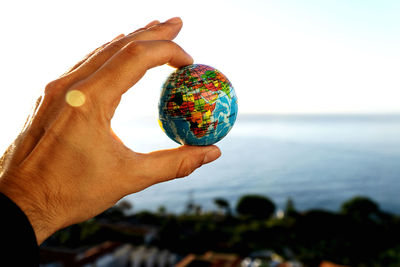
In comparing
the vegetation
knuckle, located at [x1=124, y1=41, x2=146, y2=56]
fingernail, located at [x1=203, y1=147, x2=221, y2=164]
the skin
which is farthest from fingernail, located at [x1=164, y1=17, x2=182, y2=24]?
the vegetation

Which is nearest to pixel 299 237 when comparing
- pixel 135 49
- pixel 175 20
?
pixel 175 20

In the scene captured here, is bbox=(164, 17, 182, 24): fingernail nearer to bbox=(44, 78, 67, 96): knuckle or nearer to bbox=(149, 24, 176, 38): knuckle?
bbox=(149, 24, 176, 38): knuckle

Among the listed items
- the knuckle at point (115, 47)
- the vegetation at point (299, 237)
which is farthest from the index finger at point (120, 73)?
the vegetation at point (299, 237)

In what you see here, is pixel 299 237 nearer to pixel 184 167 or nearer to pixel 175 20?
pixel 184 167

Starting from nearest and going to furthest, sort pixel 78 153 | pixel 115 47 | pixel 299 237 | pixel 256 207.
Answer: pixel 78 153
pixel 115 47
pixel 299 237
pixel 256 207

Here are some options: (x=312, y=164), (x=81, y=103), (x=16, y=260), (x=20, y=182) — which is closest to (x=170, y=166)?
(x=81, y=103)

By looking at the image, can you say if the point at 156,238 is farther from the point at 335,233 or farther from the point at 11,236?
the point at 11,236

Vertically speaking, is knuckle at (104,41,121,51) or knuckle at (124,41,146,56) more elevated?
knuckle at (104,41,121,51)
